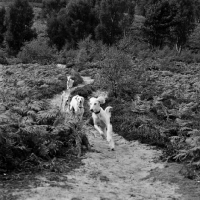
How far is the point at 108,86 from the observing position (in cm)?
1900

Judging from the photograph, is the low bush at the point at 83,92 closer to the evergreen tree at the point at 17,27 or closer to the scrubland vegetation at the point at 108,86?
the scrubland vegetation at the point at 108,86

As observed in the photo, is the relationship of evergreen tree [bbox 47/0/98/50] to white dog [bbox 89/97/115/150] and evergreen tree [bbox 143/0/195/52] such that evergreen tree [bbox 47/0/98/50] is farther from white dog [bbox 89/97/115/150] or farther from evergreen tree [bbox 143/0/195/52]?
white dog [bbox 89/97/115/150]

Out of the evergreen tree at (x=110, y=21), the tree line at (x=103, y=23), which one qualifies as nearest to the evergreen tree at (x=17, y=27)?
the tree line at (x=103, y=23)

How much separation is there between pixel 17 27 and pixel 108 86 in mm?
38048

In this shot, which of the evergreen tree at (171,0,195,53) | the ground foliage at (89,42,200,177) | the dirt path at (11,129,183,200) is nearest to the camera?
the dirt path at (11,129,183,200)

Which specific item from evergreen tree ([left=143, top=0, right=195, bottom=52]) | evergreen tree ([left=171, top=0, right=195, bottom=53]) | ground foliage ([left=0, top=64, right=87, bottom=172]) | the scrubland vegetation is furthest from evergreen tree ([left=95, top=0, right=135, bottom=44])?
ground foliage ([left=0, top=64, right=87, bottom=172])

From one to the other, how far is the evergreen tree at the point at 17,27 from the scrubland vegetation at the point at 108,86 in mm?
141

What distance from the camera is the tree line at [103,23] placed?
48969 millimetres

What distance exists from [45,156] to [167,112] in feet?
22.4

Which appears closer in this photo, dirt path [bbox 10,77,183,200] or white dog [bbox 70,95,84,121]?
dirt path [bbox 10,77,183,200]

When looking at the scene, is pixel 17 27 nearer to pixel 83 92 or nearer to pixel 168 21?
pixel 168 21

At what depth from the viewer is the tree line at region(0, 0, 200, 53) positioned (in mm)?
48969

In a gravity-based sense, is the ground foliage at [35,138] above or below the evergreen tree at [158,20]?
below

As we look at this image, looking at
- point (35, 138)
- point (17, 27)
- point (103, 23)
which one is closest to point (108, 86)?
point (35, 138)
